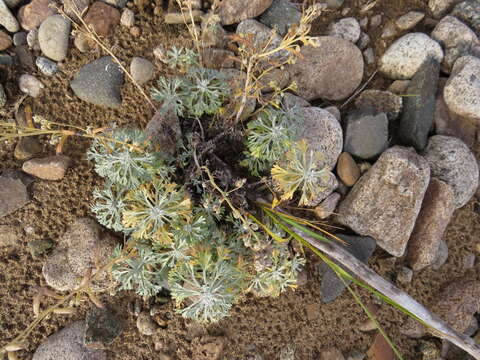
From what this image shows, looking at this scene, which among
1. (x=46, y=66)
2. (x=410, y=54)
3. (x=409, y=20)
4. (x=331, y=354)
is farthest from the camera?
(x=409, y=20)

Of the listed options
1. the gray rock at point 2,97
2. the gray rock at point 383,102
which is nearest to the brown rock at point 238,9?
the gray rock at point 383,102

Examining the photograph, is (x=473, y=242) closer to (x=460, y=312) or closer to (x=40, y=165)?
(x=460, y=312)

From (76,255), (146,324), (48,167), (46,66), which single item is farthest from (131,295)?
(46,66)

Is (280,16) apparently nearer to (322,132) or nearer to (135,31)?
(322,132)

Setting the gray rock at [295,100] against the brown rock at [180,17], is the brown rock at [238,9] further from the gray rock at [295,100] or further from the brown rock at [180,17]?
the gray rock at [295,100]

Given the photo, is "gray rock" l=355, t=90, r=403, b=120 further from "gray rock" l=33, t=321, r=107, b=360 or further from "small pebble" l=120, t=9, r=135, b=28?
"gray rock" l=33, t=321, r=107, b=360

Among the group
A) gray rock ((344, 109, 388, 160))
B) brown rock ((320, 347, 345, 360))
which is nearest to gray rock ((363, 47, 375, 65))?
gray rock ((344, 109, 388, 160))

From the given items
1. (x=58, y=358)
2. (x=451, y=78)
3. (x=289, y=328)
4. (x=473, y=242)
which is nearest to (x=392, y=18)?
(x=451, y=78)
